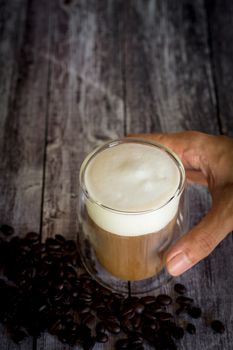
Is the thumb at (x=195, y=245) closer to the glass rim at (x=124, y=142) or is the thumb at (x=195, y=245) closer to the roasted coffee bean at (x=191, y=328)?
the glass rim at (x=124, y=142)

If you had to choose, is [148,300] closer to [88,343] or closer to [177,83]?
[88,343]

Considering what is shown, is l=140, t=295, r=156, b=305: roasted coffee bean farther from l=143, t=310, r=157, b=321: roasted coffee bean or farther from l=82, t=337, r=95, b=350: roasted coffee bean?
l=82, t=337, r=95, b=350: roasted coffee bean

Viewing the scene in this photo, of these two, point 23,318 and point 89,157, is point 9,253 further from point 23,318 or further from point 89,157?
point 89,157

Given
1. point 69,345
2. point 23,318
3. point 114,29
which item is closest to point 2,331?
point 23,318

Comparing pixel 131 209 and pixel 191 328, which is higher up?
pixel 131 209

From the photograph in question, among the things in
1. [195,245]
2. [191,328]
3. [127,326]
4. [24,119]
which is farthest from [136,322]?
[24,119]

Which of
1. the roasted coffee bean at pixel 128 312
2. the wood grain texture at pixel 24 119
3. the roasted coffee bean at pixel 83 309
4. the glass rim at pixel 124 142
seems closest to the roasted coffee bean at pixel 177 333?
the roasted coffee bean at pixel 128 312

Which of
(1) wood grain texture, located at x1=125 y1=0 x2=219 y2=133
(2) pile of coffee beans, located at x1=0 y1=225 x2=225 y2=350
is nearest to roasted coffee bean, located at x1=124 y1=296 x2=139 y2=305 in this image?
(2) pile of coffee beans, located at x1=0 y1=225 x2=225 y2=350

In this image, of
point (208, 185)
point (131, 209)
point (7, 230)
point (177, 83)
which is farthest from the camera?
point (177, 83)
